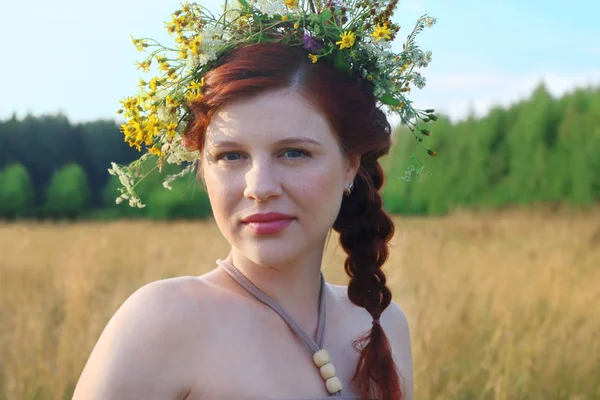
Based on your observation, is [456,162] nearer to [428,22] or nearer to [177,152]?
[428,22]

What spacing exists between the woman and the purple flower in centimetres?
2

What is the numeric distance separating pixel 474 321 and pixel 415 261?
7.44 feet

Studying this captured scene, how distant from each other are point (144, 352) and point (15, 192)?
1215 cm

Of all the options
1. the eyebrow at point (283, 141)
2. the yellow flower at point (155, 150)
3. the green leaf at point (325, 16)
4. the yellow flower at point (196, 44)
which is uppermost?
the green leaf at point (325, 16)

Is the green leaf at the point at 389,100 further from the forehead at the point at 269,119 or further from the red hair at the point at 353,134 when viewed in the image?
the forehead at the point at 269,119

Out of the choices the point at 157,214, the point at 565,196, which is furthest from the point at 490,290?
the point at 157,214

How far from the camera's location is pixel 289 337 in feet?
5.34

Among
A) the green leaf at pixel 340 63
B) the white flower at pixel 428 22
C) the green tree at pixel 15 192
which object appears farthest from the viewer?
the green tree at pixel 15 192

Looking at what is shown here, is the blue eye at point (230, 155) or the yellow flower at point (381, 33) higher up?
the yellow flower at point (381, 33)

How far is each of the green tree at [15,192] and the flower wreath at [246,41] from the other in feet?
37.9

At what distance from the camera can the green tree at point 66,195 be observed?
1320 centimetres

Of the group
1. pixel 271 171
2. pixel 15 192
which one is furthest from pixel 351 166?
pixel 15 192

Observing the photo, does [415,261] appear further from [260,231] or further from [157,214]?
[157,214]

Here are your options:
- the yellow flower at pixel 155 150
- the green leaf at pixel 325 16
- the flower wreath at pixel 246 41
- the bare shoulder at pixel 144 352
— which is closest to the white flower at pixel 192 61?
the flower wreath at pixel 246 41
